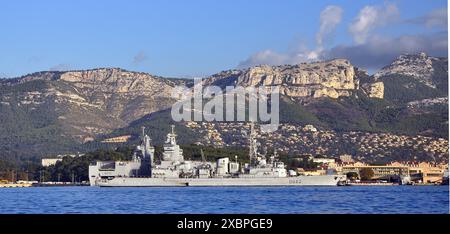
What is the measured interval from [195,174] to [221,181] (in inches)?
171

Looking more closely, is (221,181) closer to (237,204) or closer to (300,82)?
(237,204)

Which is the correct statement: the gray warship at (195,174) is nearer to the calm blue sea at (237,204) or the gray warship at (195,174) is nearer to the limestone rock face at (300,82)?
the calm blue sea at (237,204)

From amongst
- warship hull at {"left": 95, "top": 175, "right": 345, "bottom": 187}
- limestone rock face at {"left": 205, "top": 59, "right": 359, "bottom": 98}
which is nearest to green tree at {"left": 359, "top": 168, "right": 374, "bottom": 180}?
warship hull at {"left": 95, "top": 175, "right": 345, "bottom": 187}

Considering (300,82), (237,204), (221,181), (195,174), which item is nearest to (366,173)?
(195,174)

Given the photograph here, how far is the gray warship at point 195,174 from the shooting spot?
3292 inches

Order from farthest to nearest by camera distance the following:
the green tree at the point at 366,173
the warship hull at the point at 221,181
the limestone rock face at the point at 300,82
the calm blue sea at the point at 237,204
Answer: the limestone rock face at the point at 300,82, the green tree at the point at 366,173, the warship hull at the point at 221,181, the calm blue sea at the point at 237,204

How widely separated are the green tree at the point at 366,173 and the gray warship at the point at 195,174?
638 inches

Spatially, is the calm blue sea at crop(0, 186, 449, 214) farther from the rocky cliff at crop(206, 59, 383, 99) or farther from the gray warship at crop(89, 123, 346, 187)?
the rocky cliff at crop(206, 59, 383, 99)

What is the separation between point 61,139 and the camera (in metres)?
173

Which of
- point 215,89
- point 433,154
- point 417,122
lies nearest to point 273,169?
point 433,154

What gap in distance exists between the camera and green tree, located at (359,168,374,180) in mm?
108769

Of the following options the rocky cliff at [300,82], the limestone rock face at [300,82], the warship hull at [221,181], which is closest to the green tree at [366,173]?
the warship hull at [221,181]

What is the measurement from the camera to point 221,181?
84.7m
